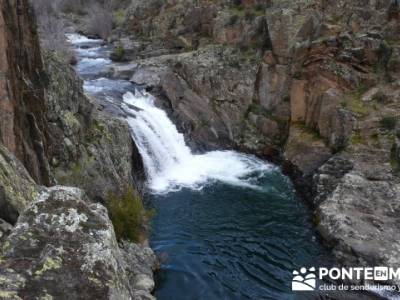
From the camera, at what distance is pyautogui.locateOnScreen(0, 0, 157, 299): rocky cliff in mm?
6215

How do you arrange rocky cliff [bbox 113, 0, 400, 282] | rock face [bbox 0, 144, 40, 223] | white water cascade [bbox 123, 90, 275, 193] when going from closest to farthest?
rock face [bbox 0, 144, 40, 223], rocky cliff [bbox 113, 0, 400, 282], white water cascade [bbox 123, 90, 275, 193]

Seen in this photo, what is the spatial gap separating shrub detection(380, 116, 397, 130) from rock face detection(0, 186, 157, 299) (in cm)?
2121

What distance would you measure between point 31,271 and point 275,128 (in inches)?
1035

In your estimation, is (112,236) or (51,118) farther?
(51,118)

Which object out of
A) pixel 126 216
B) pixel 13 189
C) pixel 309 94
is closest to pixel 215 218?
pixel 126 216

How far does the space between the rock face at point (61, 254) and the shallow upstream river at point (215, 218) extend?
30.7 feet

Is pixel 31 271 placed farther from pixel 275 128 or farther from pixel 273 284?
pixel 275 128

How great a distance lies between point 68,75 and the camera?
20.6 metres

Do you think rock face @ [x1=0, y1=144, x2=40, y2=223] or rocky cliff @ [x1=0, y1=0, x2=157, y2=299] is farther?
rock face @ [x1=0, y1=144, x2=40, y2=223]

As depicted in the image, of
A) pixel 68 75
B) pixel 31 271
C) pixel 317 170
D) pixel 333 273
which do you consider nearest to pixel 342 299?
pixel 333 273

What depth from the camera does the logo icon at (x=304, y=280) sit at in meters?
16.3

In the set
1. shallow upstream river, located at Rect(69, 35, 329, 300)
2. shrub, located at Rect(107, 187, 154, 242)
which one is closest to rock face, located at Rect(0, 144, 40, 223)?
shrub, located at Rect(107, 187, 154, 242)

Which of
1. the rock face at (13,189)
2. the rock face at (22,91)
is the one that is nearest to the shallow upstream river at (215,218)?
the rock face at (22,91)

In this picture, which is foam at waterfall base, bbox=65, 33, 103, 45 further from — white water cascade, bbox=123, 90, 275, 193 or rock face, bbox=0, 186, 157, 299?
rock face, bbox=0, 186, 157, 299
